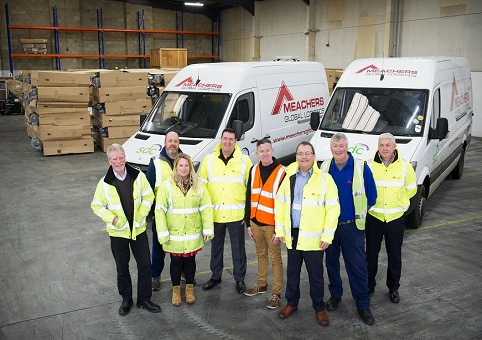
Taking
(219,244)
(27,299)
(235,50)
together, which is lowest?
(27,299)

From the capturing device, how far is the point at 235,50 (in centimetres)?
2767

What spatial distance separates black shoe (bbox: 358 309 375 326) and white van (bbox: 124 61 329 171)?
3629 millimetres

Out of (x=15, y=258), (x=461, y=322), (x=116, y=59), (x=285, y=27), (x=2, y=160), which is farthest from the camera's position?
(x=116, y=59)

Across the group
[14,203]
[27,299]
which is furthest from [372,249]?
[14,203]

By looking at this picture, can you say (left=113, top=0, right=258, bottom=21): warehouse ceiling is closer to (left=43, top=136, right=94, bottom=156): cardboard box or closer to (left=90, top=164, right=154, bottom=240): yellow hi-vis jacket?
(left=43, top=136, right=94, bottom=156): cardboard box

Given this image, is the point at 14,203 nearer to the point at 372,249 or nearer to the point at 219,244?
the point at 219,244

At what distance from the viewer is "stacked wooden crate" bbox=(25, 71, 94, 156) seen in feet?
43.8

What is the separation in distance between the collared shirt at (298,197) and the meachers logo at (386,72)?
4202 mm

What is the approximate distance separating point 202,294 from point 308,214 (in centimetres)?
178

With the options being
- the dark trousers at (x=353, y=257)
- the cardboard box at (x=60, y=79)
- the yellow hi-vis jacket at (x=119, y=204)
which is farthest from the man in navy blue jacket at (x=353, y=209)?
the cardboard box at (x=60, y=79)

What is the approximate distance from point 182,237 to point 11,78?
22408mm

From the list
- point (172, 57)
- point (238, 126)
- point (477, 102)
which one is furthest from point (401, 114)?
point (172, 57)

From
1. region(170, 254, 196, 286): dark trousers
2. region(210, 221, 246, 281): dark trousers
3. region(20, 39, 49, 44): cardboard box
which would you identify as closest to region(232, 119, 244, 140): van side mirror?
region(210, 221, 246, 281): dark trousers

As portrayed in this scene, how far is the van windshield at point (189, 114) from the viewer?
26.9 ft
